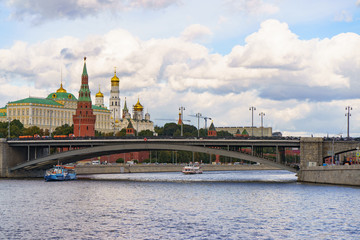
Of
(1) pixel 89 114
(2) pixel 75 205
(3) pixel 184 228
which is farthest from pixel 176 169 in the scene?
(3) pixel 184 228

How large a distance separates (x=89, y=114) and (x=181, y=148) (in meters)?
70.9

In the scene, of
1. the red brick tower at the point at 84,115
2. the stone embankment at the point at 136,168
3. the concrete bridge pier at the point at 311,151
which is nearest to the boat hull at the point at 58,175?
the stone embankment at the point at 136,168

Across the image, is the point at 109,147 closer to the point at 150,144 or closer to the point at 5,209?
the point at 150,144

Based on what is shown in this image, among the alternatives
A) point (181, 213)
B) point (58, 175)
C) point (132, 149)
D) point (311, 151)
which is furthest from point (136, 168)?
point (181, 213)

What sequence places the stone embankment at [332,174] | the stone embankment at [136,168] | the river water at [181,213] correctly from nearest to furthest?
the river water at [181,213] → the stone embankment at [332,174] → the stone embankment at [136,168]

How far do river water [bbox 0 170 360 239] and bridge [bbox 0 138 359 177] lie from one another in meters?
10.0

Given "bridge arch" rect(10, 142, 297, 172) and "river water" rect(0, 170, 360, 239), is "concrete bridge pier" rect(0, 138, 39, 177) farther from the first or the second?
"river water" rect(0, 170, 360, 239)

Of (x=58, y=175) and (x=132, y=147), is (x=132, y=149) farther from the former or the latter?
(x=58, y=175)

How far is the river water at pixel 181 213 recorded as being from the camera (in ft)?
161

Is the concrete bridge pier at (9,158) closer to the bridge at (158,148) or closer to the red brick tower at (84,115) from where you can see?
the bridge at (158,148)

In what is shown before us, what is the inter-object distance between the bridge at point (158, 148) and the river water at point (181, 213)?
10.0 metres

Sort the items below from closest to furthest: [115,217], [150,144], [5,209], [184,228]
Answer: [184,228] < [115,217] < [5,209] < [150,144]

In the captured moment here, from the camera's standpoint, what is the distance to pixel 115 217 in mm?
57500

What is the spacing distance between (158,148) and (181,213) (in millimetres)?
43196
